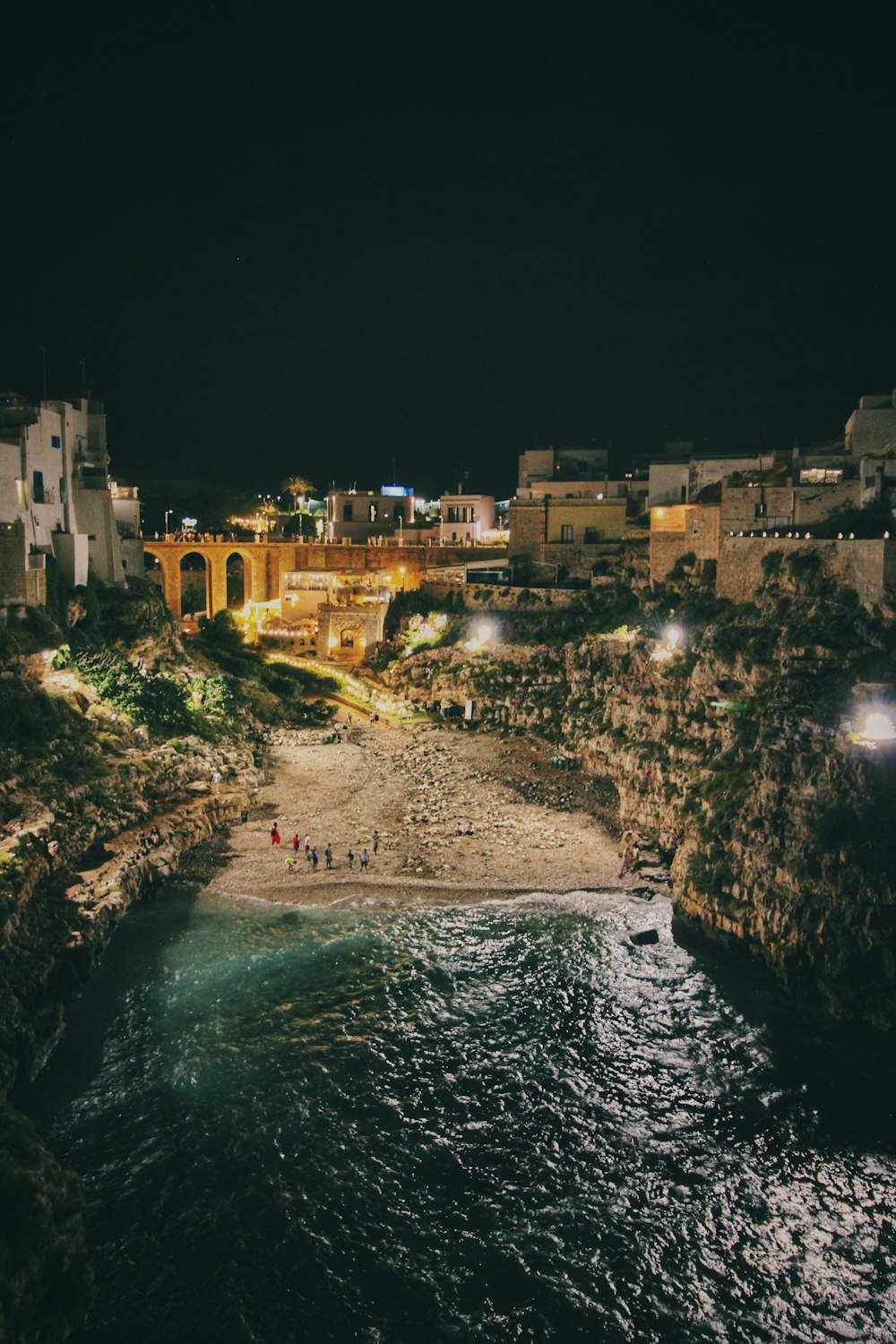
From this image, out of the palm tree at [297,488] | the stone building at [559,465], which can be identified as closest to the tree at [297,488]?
the palm tree at [297,488]

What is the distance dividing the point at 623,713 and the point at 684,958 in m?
15.3

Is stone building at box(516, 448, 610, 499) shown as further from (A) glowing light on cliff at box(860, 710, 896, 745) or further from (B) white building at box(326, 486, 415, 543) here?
(A) glowing light on cliff at box(860, 710, 896, 745)

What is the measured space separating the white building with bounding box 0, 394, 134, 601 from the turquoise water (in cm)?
2064

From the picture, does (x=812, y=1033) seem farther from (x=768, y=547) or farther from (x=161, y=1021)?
(x=768, y=547)

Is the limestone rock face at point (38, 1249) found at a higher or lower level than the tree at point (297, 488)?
lower

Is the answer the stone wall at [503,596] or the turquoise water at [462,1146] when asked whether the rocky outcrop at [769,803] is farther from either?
the stone wall at [503,596]

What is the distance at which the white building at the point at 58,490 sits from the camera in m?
36.4

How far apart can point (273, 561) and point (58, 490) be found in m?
23.5

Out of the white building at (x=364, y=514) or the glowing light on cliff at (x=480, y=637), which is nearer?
the glowing light on cliff at (x=480, y=637)

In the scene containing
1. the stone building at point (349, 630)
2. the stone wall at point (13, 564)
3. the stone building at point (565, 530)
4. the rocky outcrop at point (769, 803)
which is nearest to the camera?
the rocky outcrop at point (769, 803)

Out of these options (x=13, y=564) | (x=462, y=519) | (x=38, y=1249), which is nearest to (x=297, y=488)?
(x=462, y=519)

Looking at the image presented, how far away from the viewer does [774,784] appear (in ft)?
80.7

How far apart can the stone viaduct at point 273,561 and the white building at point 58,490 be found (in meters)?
15.7

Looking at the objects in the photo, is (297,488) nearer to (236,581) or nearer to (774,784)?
(236,581)
